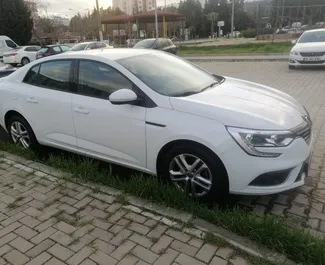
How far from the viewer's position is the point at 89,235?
2695 mm

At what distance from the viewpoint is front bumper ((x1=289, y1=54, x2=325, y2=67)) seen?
1131 centimetres

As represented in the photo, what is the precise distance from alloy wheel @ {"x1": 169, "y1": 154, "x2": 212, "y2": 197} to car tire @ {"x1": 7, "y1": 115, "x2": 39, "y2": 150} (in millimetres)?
2334

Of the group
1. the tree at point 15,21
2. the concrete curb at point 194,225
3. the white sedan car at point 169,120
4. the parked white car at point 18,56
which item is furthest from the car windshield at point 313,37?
the tree at point 15,21

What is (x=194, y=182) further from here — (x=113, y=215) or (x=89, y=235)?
(x=89, y=235)

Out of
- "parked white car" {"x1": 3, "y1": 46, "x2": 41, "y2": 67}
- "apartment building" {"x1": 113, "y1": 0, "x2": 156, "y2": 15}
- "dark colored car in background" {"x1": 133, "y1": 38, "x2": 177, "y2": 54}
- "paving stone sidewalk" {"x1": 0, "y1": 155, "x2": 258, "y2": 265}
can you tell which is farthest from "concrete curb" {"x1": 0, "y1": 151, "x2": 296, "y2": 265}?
"apartment building" {"x1": 113, "y1": 0, "x2": 156, "y2": 15}

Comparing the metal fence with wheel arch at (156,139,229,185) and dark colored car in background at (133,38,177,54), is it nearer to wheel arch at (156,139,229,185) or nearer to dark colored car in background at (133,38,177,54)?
dark colored car in background at (133,38,177,54)

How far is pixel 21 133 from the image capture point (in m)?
4.64

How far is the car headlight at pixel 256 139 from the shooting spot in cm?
275

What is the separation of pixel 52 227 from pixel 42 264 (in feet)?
1.51

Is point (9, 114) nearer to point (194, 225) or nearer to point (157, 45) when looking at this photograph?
point (194, 225)

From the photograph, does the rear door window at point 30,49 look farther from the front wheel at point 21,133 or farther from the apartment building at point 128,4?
the apartment building at point 128,4

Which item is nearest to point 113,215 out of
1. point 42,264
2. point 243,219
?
point 42,264

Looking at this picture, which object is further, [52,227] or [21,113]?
[21,113]

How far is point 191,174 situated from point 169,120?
0.57 meters
